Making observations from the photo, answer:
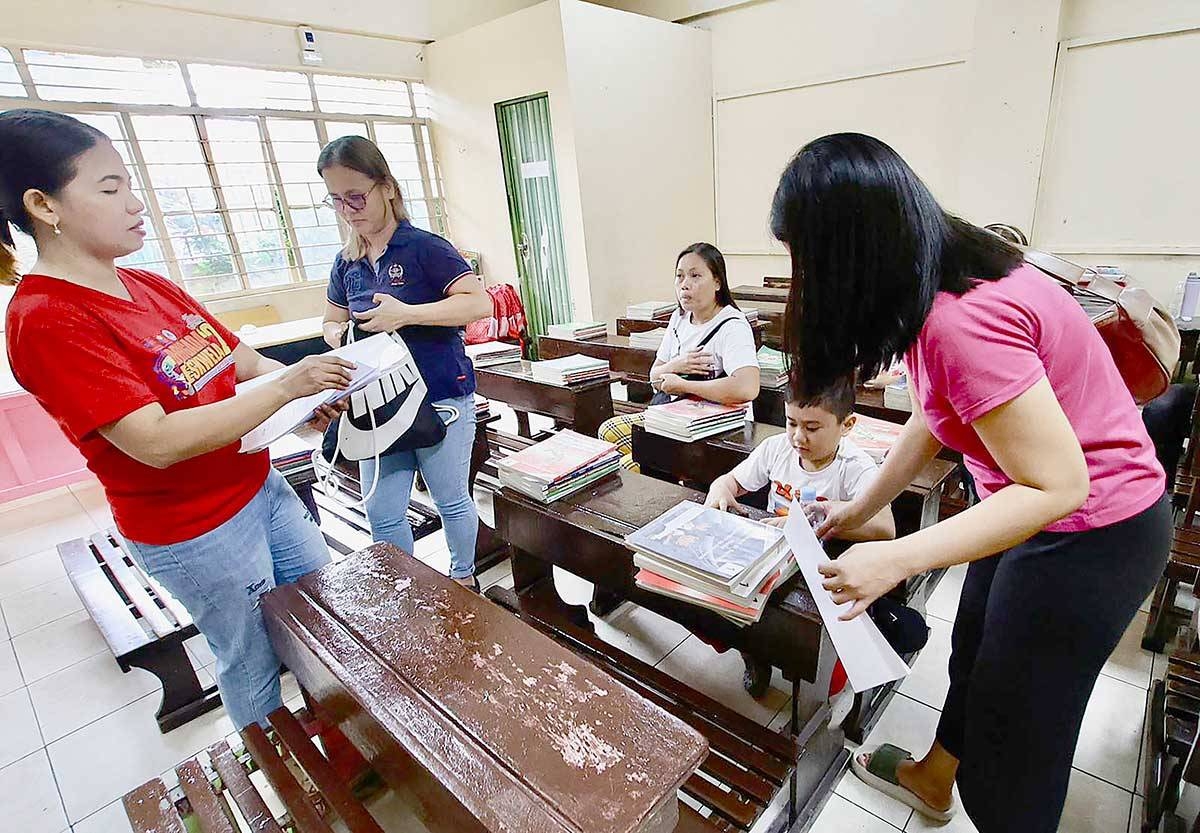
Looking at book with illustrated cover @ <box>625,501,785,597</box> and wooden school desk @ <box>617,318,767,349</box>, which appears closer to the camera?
book with illustrated cover @ <box>625,501,785,597</box>

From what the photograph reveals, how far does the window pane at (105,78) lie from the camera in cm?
395

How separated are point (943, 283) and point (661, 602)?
911mm

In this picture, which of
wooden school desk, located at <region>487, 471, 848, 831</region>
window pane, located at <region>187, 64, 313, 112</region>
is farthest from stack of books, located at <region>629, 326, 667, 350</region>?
window pane, located at <region>187, 64, 313, 112</region>

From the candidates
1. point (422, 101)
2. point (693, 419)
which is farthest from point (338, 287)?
point (422, 101)

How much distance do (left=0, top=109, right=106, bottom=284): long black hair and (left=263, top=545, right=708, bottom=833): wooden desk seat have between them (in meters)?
0.81

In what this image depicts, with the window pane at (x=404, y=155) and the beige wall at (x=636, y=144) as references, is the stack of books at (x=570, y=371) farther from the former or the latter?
the window pane at (x=404, y=155)

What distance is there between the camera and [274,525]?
1350 mm

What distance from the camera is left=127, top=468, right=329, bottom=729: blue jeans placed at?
3.79ft

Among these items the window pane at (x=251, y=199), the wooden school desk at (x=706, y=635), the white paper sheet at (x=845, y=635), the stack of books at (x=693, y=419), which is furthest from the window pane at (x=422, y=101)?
the white paper sheet at (x=845, y=635)

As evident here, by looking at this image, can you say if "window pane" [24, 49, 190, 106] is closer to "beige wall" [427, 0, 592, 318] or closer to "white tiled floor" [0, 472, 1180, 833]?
"beige wall" [427, 0, 592, 318]

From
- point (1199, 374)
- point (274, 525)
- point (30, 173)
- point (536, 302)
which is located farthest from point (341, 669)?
point (536, 302)

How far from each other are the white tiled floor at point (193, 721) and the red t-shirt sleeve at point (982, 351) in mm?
1162

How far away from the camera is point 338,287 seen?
69.0 inches

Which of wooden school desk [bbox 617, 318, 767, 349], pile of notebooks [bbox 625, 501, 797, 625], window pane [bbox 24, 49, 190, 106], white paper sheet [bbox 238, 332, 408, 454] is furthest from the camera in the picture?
window pane [bbox 24, 49, 190, 106]
